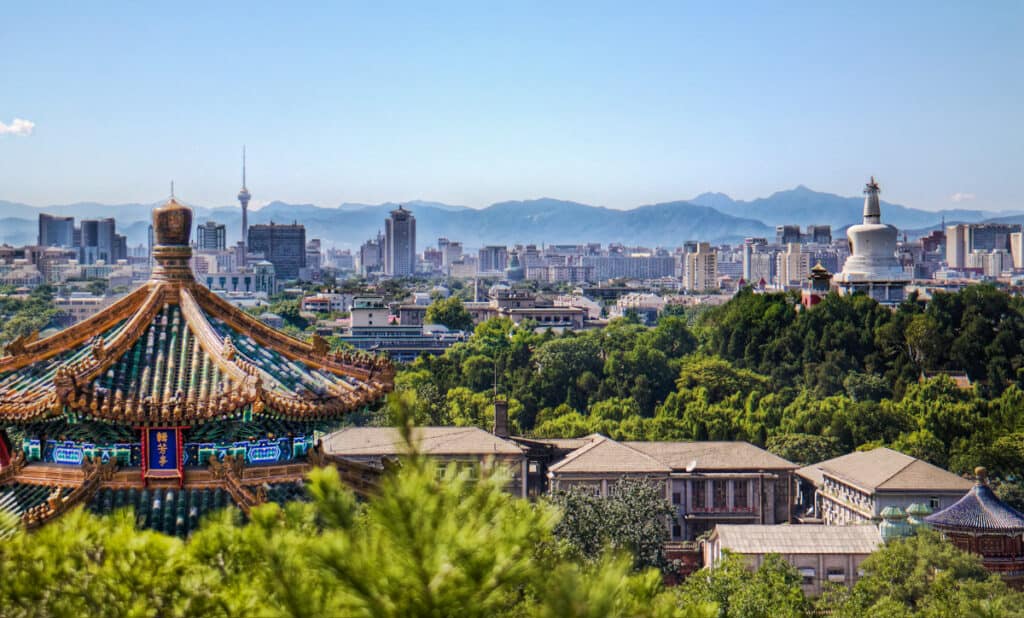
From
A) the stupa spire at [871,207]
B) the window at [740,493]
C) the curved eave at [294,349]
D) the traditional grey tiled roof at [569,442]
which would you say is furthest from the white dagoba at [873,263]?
the curved eave at [294,349]

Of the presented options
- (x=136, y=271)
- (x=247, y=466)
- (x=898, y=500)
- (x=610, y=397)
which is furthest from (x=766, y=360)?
(x=136, y=271)

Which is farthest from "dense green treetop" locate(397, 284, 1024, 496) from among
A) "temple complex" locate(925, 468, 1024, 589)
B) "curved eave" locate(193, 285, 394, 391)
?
"curved eave" locate(193, 285, 394, 391)

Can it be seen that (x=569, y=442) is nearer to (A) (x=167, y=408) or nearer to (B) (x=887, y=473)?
(B) (x=887, y=473)

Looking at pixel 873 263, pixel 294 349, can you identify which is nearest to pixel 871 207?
pixel 873 263

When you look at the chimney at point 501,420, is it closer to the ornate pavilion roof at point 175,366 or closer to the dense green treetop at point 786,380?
the dense green treetop at point 786,380

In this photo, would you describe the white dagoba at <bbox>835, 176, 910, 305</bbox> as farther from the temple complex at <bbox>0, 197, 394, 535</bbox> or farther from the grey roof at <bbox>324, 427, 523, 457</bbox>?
the temple complex at <bbox>0, 197, 394, 535</bbox>
